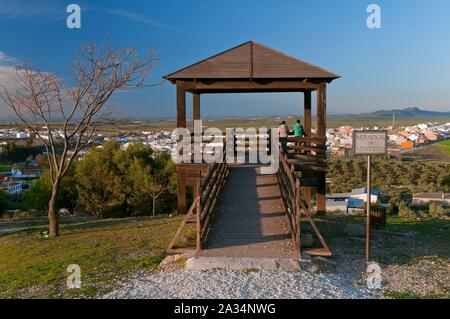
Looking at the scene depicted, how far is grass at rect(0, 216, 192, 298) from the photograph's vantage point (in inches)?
285

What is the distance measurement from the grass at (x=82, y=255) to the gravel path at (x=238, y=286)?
67 cm

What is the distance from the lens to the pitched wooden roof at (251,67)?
12.6 m

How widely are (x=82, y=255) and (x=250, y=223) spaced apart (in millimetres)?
3827

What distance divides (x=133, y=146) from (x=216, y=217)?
17822 millimetres

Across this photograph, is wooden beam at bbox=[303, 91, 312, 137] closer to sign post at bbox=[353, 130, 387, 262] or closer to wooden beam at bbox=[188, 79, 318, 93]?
wooden beam at bbox=[188, 79, 318, 93]

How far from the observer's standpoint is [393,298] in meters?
6.46

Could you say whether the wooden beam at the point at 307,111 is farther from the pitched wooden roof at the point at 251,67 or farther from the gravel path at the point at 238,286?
the gravel path at the point at 238,286

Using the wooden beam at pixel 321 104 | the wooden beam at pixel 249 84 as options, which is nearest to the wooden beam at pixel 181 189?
the wooden beam at pixel 249 84

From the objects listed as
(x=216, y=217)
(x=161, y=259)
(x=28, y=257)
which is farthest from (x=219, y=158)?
(x=28, y=257)

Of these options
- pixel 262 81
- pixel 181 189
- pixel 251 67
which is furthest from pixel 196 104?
pixel 181 189

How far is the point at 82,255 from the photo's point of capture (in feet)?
31.3

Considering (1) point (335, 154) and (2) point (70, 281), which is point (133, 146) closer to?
(2) point (70, 281)

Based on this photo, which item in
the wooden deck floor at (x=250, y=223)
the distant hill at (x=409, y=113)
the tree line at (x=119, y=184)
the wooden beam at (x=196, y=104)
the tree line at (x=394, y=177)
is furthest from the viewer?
the distant hill at (x=409, y=113)

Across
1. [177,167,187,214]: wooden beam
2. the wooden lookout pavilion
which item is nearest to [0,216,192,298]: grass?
[177,167,187,214]: wooden beam
